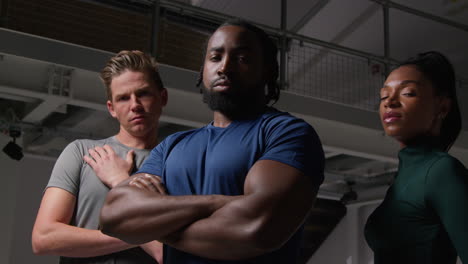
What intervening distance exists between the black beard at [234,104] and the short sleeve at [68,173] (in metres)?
0.55

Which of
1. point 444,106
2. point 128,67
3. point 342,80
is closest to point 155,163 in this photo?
point 128,67

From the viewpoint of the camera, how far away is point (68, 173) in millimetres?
1540

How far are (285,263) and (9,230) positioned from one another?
4063 mm

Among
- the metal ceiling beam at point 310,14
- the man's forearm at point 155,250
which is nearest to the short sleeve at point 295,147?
the man's forearm at point 155,250

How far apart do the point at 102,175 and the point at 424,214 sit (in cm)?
85

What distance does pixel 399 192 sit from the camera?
4.06 ft

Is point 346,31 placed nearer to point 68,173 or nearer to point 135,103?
point 135,103

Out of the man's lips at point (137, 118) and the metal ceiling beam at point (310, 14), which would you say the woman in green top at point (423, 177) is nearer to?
the man's lips at point (137, 118)

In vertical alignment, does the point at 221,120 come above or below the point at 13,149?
below

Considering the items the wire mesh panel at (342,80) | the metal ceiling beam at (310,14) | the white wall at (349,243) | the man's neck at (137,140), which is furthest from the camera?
the white wall at (349,243)

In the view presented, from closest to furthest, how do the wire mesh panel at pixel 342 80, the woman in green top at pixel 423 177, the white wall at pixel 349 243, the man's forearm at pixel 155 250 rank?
the woman in green top at pixel 423 177 → the man's forearm at pixel 155 250 → the wire mesh panel at pixel 342 80 → the white wall at pixel 349 243

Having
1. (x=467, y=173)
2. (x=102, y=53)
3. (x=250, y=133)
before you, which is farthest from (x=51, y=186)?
(x=102, y=53)

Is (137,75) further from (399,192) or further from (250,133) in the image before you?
(399,192)

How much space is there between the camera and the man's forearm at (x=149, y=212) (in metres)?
1.03
